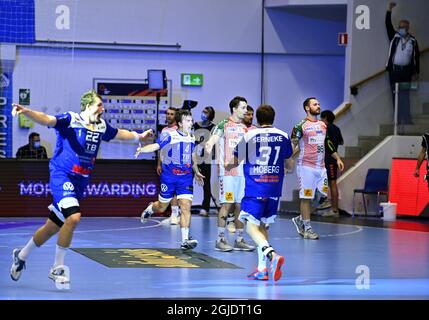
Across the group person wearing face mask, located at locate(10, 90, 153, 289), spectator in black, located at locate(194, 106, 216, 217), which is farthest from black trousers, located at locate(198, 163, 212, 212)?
person wearing face mask, located at locate(10, 90, 153, 289)

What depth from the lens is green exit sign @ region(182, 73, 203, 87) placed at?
25.0 metres

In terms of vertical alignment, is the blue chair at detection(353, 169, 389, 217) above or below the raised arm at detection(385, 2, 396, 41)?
below

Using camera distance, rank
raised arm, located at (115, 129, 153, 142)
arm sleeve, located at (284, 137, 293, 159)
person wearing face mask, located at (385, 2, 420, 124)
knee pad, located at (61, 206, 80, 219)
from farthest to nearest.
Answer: person wearing face mask, located at (385, 2, 420, 124)
arm sleeve, located at (284, 137, 293, 159)
raised arm, located at (115, 129, 153, 142)
knee pad, located at (61, 206, 80, 219)

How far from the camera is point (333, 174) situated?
22484 mm

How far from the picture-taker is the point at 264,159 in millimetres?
11969

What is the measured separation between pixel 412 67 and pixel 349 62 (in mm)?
1587

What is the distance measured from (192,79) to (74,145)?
14297mm

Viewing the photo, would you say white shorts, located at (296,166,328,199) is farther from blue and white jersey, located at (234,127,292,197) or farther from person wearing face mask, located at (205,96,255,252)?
blue and white jersey, located at (234,127,292,197)

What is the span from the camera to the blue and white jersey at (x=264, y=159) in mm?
11945

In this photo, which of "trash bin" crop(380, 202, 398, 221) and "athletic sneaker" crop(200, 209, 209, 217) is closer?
"trash bin" crop(380, 202, 398, 221)

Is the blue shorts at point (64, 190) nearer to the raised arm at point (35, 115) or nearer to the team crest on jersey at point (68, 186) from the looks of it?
the team crest on jersey at point (68, 186)

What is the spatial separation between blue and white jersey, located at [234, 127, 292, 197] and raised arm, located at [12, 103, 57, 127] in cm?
257

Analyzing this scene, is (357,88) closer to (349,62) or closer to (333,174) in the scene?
(349,62)

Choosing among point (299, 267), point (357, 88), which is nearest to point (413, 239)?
point (299, 267)
